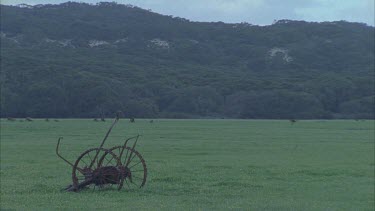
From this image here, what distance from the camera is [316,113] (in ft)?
371

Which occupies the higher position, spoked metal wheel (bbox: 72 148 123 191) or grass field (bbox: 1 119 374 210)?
spoked metal wheel (bbox: 72 148 123 191)

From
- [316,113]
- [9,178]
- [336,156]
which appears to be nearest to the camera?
[9,178]

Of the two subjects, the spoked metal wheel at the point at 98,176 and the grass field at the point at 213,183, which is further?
the spoked metal wheel at the point at 98,176

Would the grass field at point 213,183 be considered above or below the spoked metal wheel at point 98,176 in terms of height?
below

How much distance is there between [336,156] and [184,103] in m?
84.4

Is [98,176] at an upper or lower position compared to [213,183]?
upper

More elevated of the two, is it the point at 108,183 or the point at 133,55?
the point at 133,55

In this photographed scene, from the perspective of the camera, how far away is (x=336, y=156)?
1303 inches

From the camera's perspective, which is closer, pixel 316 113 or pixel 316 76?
pixel 316 113

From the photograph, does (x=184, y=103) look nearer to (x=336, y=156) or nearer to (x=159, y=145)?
(x=159, y=145)

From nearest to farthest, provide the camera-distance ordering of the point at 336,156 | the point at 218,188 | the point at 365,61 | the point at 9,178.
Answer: the point at 218,188 < the point at 9,178 < the point at 336,156 < the point at 365,61

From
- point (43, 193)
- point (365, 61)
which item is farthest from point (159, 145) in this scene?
point (365, 61)

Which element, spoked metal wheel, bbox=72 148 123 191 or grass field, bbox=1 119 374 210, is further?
spoked metal wheel, bbox=72 148 123 191

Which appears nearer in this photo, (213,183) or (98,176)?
(98,176)
